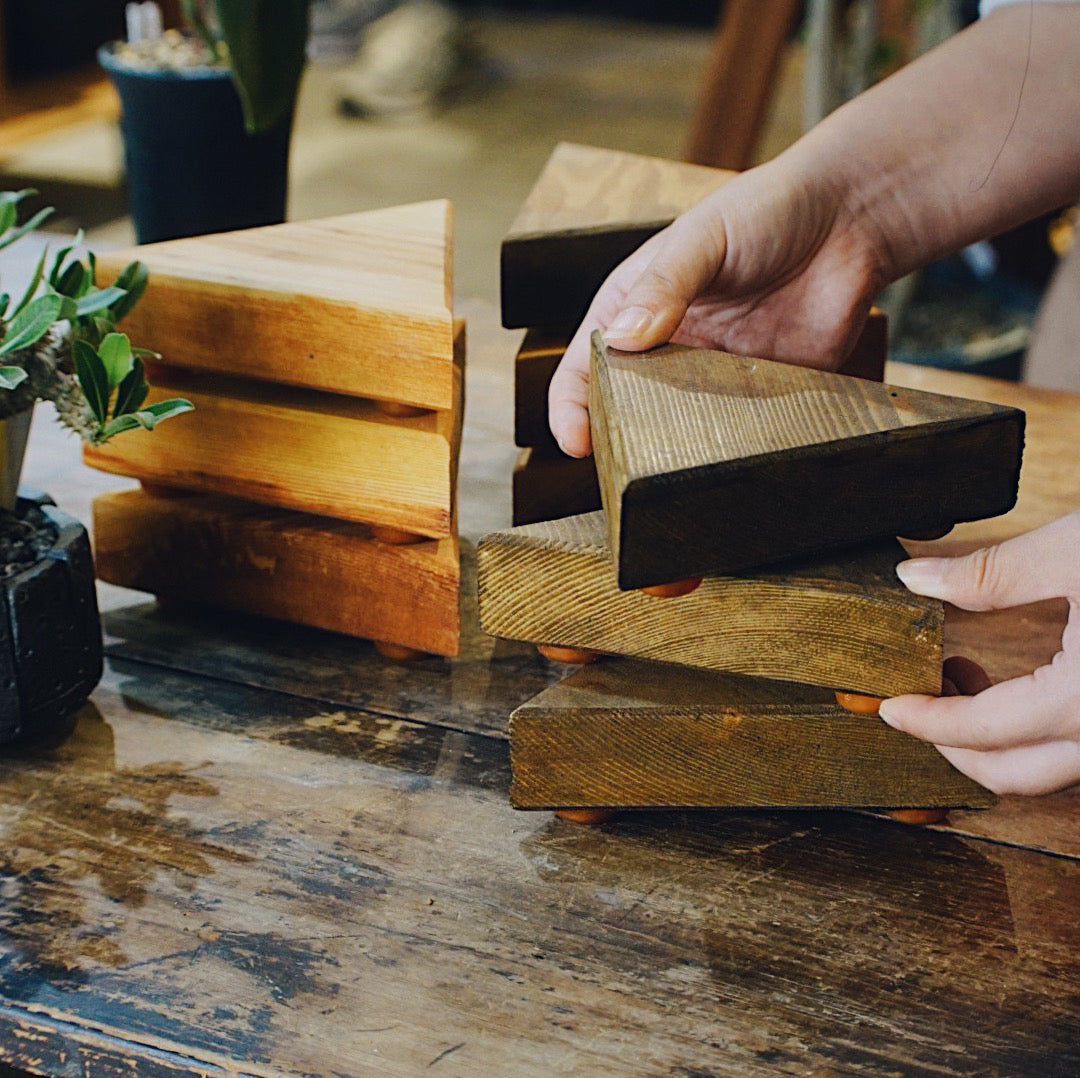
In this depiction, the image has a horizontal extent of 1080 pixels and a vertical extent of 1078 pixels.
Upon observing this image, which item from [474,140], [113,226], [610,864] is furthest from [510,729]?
[474,140]

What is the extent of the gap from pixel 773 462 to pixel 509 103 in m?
4.62

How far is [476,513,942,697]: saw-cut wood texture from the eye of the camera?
2.36 feet

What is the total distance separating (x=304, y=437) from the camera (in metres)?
0.92

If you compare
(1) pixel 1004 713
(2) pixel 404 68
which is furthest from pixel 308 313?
(2) pixel 404 68

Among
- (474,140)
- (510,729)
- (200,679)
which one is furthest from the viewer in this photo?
(474,140)

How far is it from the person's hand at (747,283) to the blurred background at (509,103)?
0.87 meters

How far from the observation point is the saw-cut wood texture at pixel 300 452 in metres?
0.90

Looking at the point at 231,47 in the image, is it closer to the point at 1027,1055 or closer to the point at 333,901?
the point at 333,901

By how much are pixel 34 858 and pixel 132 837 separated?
6 cm

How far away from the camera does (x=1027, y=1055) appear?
653 millimetres

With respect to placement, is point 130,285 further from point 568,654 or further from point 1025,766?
point 1025,766

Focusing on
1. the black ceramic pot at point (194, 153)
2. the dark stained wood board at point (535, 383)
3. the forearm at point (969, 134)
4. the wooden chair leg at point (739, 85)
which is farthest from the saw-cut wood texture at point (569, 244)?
the wooden chair leg at point (739, 85)

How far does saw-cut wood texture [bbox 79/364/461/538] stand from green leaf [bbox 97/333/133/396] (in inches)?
5.8

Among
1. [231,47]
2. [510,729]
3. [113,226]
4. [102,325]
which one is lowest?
[113,226]
